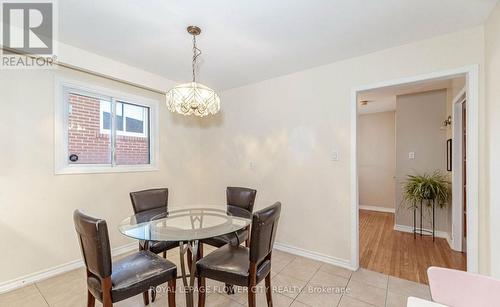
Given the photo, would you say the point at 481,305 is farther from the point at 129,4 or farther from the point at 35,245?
the point at 35,245

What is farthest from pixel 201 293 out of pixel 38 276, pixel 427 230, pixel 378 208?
pixel 378 208

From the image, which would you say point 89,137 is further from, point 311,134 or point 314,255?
point 314,255

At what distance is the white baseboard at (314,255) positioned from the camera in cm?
262

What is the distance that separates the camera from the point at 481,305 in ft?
3.07

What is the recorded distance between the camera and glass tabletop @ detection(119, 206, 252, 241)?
5.71ft

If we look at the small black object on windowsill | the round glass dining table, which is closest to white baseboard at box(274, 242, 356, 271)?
the round glass dining table

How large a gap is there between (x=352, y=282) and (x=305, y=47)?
2485mm

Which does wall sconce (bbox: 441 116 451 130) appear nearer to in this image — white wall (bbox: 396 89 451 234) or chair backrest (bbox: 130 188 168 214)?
white wall (bbox: 396 89 451 234)

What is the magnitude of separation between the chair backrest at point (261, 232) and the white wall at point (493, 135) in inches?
62.6

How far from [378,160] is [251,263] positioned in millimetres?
4931

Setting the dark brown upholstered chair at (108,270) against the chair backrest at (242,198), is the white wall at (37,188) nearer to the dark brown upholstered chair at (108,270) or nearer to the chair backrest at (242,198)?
the dark brown upholstered chair at (108,270)

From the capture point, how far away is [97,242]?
1352 millimetres

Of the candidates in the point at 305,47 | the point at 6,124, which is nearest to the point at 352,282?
the point at 305,47

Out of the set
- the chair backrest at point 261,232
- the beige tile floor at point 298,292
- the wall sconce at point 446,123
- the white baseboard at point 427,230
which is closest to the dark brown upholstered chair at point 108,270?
the beige tile floor at point 298,292
